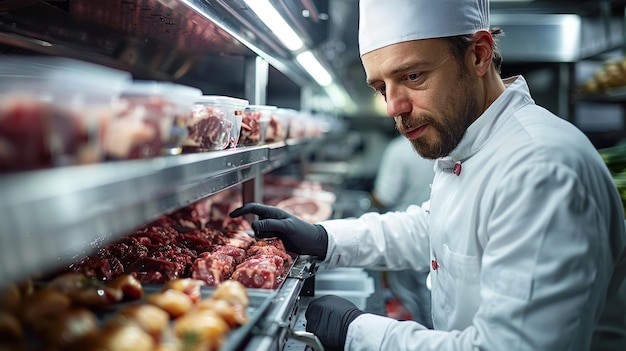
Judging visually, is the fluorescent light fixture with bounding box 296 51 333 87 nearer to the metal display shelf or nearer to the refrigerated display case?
the refrigerated display case

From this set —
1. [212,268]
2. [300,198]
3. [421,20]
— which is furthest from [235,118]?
[300,198]

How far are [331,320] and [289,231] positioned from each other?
45 centimetres

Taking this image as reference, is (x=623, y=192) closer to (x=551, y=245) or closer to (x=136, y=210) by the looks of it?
(x=551, y=245)

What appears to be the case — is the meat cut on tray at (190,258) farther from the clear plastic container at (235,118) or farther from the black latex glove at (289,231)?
the clear plastic container at (235,118)

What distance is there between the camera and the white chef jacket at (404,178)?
4312mm

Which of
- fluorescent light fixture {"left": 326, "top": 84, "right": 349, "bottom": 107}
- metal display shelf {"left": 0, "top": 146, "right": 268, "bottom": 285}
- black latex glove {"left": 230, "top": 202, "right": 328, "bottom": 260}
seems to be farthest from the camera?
fluorescent light fixture {"left": 326, "top": 84, "right": 349, "bottom": 107}

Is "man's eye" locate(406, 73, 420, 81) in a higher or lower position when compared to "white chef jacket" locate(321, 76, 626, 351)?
higher

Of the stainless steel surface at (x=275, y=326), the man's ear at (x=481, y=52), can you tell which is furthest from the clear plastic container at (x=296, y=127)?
the stainless steel surface at (x=275, y=326)

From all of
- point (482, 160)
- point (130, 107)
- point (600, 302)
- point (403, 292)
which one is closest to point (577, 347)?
point (600, 302)

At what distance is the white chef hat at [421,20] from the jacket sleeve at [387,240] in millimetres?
847

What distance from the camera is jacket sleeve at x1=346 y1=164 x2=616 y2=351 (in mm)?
1380

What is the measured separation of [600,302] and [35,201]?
1526 mm

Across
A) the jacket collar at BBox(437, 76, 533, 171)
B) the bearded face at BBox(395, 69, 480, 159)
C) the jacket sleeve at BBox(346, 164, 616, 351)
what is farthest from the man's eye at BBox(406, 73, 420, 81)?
the jacket sleeve at BBox(346, 164, 616, 351)

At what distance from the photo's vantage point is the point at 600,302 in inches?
60.0
